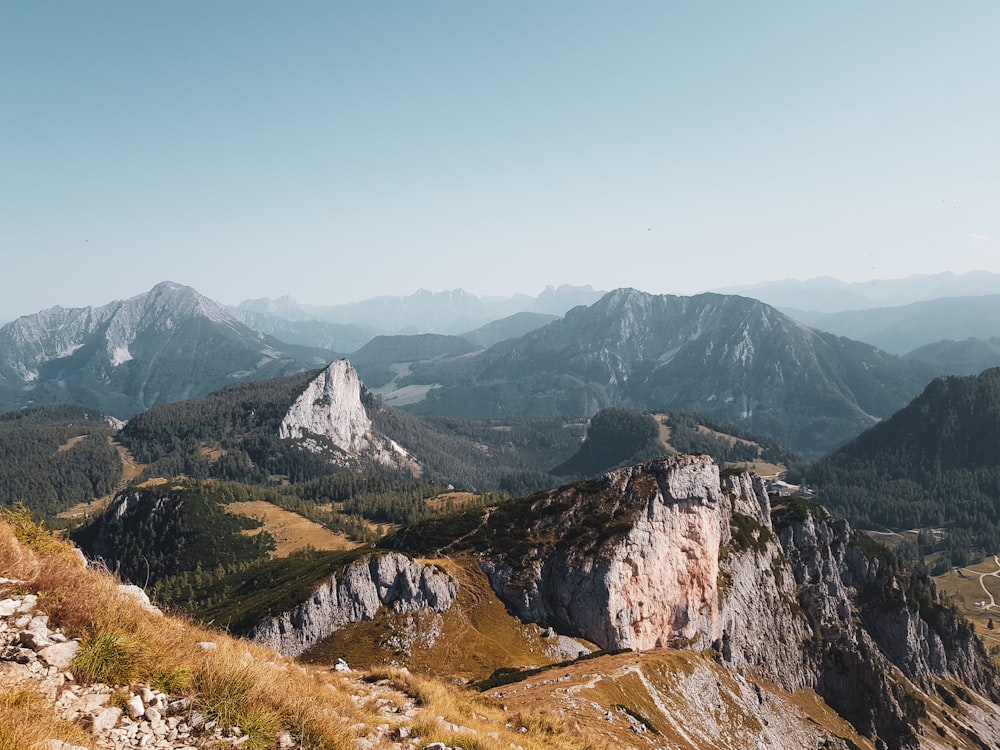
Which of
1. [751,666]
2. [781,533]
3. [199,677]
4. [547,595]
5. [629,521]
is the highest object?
[199,677]

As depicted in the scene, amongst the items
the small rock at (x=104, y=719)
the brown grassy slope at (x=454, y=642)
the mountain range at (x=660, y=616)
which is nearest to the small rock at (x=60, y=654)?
the small rock at (x=104, y=719)

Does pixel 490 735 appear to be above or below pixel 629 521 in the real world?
above

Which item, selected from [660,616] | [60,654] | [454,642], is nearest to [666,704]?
[454,642]

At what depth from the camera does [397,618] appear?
75562 millimetres

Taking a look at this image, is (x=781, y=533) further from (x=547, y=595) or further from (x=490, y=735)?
(x=490, y=735)

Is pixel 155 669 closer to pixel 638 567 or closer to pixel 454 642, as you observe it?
pixel 454 642

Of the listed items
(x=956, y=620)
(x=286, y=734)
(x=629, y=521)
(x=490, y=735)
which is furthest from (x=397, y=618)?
(x=956, y=620)

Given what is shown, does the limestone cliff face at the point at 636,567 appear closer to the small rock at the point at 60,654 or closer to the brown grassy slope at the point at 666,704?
the brown grassy slope at the point at 666,704

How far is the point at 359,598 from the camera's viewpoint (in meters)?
76.4

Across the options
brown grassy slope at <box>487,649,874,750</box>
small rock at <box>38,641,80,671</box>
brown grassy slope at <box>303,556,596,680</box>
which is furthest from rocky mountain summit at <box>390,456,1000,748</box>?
small rock at <box>38,641,80,671</box>

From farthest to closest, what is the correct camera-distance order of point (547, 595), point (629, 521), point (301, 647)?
point (629, 521) → point (547, 595) → point (301, 647)

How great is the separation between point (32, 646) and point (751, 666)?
116 meters

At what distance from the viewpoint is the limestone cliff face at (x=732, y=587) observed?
85.4 meters

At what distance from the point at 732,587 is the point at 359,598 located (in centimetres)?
7051
